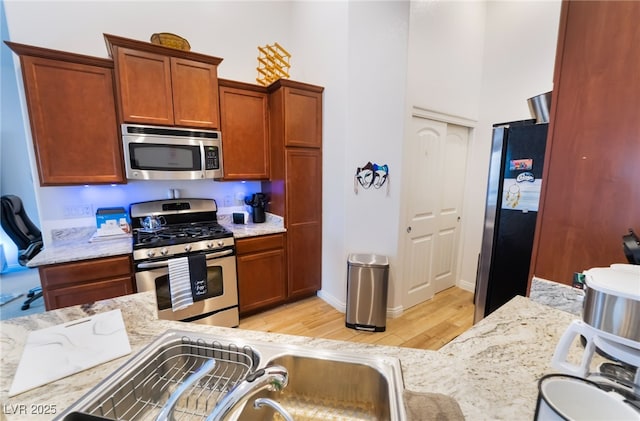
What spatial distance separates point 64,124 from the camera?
2.00 metres

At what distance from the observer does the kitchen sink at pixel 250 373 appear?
735mm

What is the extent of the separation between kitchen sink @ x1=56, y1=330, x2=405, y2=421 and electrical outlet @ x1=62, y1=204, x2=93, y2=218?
219 cm

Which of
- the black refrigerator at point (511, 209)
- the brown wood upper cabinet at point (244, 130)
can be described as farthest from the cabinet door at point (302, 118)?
the black refrigerator at point (511, 209)

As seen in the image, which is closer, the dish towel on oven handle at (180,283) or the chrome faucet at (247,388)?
the chrome faucet at (247,388)

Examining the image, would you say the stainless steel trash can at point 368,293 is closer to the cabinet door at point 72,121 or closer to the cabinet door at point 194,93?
the cabinet door at point 194,93

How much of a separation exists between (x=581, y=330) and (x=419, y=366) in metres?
0.44

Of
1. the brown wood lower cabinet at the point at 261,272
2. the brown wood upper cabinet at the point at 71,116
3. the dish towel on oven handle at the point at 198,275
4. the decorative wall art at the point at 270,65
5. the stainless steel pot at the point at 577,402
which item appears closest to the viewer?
the stainless steel pot at the point at 577,402

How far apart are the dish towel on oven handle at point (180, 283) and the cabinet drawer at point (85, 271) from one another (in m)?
0.31

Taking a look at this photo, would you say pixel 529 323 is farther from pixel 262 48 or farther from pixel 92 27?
pixel 92 27

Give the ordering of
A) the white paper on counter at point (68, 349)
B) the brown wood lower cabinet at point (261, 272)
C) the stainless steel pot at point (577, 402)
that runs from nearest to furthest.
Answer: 1. the stainless steel pot at point (577, 402)
2. the white paper on counter at point (68, 349)
3. the brown wood lower cabinet at point (261, 272)

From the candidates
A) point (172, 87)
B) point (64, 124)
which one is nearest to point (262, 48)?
point (172, 87)

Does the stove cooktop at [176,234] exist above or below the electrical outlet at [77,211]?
below

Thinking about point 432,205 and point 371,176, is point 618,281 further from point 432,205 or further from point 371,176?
point 432,205

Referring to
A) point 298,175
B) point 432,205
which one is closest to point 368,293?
point 432,205
